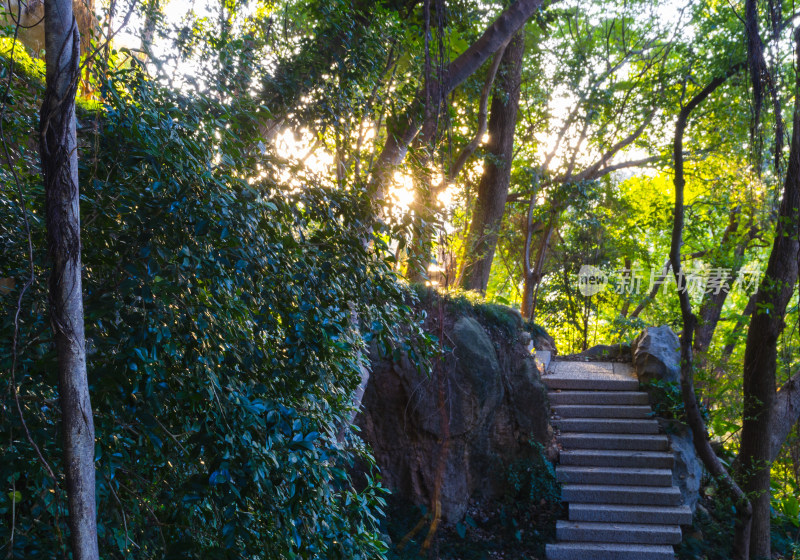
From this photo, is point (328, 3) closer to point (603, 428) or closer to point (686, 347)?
point (686, 347)

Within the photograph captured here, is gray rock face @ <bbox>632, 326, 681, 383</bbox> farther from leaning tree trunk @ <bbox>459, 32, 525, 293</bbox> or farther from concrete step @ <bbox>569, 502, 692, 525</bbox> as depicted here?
leaning tree trunk @ <bbox>459, 32, 525, 293</bbox>

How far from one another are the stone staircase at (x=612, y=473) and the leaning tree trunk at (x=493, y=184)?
2250mm

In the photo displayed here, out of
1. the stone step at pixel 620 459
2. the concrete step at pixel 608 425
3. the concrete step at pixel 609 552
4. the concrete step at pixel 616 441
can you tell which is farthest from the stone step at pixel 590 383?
the concrete step at pixel 609 552

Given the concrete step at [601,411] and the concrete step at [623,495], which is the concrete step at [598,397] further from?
the concrete step at [623,495]

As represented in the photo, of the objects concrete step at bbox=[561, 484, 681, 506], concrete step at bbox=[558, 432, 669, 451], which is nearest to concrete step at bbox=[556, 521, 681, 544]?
concrete step at bbox=[561, 484, 681, 506]

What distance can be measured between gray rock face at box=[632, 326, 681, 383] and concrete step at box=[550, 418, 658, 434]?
0.84 metres

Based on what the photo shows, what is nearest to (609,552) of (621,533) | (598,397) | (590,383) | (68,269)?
(621,533)

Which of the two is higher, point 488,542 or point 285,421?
point 285,421

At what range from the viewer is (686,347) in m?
6.40

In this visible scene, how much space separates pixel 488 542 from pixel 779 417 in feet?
12.2

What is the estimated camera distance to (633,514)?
23.4 ft

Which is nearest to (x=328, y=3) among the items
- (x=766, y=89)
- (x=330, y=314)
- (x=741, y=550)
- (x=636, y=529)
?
(x=330, y=314)

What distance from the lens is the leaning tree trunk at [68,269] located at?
6.12 ft

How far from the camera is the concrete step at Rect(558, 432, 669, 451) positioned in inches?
316
